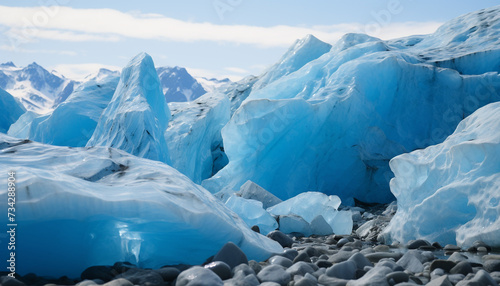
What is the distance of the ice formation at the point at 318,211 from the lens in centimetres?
584

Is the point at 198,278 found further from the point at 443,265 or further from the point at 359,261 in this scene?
the point at 443,265

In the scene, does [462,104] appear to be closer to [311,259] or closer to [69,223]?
[311,259]

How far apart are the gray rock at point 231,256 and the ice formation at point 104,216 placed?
0.16 m

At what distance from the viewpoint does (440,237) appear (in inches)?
174

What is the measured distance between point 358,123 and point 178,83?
231 feet

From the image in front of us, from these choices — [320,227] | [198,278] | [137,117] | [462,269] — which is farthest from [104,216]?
[137,117]

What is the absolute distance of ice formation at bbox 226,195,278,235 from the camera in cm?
538

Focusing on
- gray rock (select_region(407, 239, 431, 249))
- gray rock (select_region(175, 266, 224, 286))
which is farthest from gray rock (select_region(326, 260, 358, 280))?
gray rock (select_region(407, 239, 431, 249))

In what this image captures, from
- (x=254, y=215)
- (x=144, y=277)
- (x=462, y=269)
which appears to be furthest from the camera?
(x=254, y=215)

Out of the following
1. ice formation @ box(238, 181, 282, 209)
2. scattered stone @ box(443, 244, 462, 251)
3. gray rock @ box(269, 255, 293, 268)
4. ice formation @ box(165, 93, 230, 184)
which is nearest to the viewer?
gray rock @ box(269, 255, 293, 268)

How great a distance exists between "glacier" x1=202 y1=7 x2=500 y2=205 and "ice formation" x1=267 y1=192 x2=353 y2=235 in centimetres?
211

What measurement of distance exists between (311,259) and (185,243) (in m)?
0.81

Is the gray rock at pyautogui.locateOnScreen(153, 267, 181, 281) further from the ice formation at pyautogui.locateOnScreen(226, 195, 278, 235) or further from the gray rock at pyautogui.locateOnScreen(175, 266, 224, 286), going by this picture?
the ice formation at pyautogui.locateOnScreen(226, 195, 278, 235)

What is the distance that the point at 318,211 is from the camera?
6.16m
